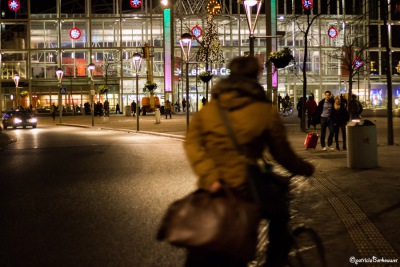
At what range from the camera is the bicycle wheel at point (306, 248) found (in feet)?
15.0

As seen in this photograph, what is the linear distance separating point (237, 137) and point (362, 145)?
31.2 feet

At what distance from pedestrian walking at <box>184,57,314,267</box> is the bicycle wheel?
0.80 meters

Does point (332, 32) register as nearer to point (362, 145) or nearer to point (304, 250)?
point (362, 145)

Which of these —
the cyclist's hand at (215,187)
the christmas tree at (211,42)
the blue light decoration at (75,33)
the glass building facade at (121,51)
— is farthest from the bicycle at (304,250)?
the glass building facade at (121,51)

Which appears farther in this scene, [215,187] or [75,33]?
[75,33]

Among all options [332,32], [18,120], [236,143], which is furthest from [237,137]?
[332,32]

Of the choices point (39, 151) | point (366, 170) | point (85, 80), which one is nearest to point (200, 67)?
point (85, 80)

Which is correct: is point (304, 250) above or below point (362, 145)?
below

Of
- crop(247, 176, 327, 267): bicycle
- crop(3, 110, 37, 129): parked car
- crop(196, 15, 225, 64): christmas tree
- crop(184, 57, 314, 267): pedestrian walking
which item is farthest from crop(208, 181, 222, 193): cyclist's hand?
crop(3, 110, 37, 129): parked car

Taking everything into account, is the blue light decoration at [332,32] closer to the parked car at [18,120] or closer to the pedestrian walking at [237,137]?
the parked car at [18,120]

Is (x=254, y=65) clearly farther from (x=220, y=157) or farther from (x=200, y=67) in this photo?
(x=200, y=67)

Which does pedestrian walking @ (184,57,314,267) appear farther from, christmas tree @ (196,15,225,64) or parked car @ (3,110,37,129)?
parked car @ (3,110,37,129)

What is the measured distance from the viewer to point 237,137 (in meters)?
3.46

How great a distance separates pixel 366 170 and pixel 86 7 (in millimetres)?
62620
